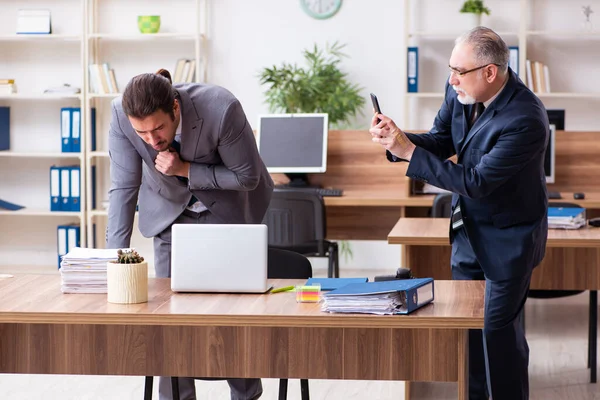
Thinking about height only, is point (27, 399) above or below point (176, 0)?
below

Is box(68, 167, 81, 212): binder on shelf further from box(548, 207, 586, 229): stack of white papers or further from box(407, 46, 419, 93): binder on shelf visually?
box(548, 207, 586, 229): stack of white papers

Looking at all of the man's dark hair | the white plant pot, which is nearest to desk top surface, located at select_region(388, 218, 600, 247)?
the man's dark hair

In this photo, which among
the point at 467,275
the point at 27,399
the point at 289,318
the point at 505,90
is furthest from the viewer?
the point at 27,399

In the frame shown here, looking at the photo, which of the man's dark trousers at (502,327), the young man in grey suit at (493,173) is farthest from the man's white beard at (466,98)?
the man's dark trousers at (502,327)

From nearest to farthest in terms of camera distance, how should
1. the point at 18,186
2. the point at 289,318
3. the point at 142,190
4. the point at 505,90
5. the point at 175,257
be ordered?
the point at 289,318, the point at 175,257, the point at 505,90, the point at 142,190, the point at 18,186

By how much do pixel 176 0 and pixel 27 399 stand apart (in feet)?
13.1

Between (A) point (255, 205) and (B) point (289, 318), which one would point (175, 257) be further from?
(A) point (255, 205)

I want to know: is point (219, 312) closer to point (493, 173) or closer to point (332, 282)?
point (332, 282)

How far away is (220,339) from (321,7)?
4841 mm

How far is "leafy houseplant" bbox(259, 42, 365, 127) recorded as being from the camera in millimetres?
6145

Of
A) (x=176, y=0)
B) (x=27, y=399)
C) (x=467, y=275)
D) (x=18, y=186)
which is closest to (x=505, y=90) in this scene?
(x=467, y=275)

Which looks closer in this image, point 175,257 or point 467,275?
point 175,257

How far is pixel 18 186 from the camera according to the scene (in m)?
6.86

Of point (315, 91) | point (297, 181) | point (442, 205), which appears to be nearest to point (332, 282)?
point (442, 205)
